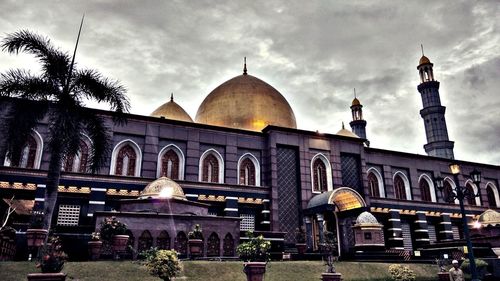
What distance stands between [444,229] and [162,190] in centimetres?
2711

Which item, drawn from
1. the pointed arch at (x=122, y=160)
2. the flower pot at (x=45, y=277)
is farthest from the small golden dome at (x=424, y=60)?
the flower pot at (x=45, y=277)

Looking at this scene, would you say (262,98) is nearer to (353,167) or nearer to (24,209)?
(353,167)

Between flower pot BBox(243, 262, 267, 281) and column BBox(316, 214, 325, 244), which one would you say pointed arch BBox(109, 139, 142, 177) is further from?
flower pot BBox(243, 262, 267, 281)

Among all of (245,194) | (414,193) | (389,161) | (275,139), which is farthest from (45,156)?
(414,193)

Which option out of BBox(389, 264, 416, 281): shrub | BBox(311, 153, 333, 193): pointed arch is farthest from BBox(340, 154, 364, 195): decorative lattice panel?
BBox(389, 264, 416, 281): shrub

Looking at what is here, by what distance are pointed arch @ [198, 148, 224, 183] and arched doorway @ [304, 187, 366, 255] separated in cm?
713

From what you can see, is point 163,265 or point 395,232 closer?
point 163,265

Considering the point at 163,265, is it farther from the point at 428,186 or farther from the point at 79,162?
the point at 428,186

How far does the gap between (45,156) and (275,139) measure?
16.2m

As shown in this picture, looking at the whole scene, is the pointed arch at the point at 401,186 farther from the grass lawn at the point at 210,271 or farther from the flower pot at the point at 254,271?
the flower pot at the point at 254,271

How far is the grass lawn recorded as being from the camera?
12930 mm

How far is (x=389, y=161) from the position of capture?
34.5 m

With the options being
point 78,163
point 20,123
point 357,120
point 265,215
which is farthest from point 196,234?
point 357,120

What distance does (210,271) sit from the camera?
49.0 ft
